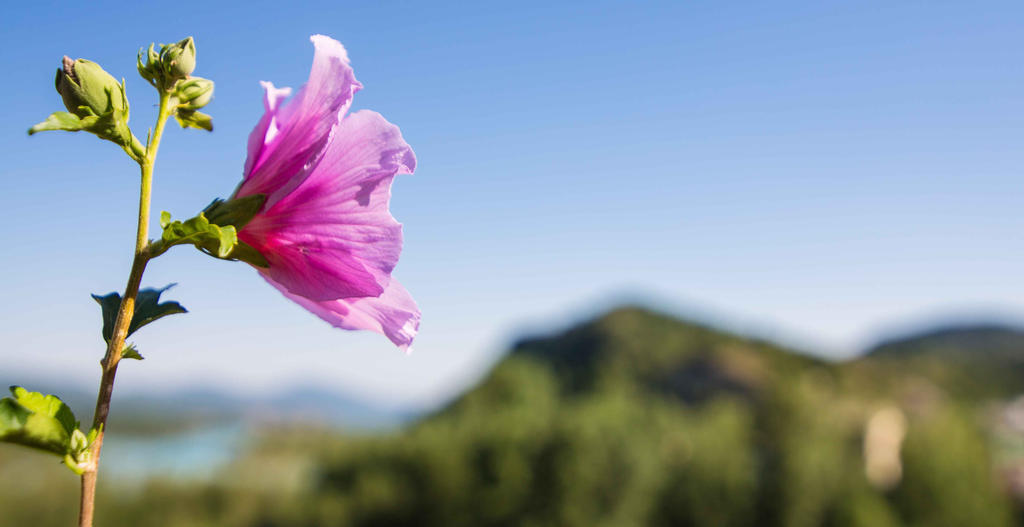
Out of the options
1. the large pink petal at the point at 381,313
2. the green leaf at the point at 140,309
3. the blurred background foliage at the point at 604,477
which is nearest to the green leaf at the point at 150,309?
the green leaf at the point at 140,309

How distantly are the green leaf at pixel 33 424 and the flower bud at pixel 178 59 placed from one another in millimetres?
289

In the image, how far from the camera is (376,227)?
695 mm

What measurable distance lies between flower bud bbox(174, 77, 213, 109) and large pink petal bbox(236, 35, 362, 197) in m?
0.05

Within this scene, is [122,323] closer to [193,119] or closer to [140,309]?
[140,309]

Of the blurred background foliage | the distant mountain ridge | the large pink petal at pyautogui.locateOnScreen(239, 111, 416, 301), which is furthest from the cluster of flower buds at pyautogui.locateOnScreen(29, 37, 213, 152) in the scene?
the distant mountain ridge

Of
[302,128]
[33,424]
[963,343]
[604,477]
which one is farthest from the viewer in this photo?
[963,343]

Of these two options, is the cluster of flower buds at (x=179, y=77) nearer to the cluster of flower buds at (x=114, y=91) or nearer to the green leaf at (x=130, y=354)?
the cluster of flower buds at (x=114, y=91)

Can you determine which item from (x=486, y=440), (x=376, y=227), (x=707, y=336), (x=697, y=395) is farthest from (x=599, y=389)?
(x=376, y=227)

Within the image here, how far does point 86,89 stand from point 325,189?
0.21 metres

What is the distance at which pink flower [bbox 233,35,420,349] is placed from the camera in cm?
67

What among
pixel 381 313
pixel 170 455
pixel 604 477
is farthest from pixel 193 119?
pixel 170 455

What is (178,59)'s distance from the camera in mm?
621

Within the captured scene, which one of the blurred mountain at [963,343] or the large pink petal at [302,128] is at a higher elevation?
the large pink petal at [302,128]

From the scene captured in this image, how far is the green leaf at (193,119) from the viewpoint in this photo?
677 millimetres
